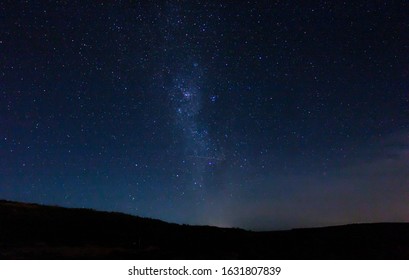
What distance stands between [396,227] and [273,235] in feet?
22.5

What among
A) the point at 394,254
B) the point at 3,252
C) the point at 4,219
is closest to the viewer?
the point at 3,252

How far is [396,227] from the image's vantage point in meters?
22.8

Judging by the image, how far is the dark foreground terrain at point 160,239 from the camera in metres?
15.5

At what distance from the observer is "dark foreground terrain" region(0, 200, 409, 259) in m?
15.5

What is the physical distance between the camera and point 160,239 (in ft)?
60.1

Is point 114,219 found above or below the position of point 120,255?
above

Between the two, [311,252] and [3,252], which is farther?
[311,252]

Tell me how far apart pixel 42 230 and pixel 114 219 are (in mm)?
5269
